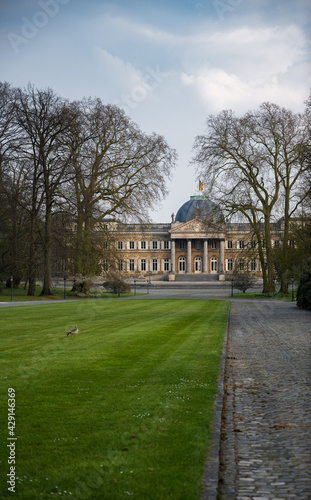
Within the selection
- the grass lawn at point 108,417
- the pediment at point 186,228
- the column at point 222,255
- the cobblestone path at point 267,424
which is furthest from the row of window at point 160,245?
the grass lawn at point 108,417

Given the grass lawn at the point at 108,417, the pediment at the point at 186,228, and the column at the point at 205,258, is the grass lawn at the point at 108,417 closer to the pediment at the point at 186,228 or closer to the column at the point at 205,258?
the column at the point at 205,258

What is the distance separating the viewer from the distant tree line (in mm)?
36241

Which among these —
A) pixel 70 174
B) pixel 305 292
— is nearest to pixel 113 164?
pixel 70 174

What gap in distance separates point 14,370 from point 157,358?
2955 millimetres

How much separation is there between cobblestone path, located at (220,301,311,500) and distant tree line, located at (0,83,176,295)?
26.3 meters

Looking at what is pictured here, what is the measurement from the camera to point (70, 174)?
39406mm

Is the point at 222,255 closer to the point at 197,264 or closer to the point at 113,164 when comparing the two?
the point at 197,264

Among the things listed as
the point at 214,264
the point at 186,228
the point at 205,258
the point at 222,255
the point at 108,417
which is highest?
the point at 186,228

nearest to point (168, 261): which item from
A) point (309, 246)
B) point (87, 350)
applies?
point (309, 246)

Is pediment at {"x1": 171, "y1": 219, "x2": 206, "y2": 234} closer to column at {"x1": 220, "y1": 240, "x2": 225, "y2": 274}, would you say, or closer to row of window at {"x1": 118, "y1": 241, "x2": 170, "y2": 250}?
row of window at {"x1": 118, "y1": 241, "x2": 170, "y2": 250}

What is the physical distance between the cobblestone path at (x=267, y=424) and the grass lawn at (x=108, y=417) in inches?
12.1

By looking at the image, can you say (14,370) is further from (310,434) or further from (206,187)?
(206,187)

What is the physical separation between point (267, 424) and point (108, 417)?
6.50 feet

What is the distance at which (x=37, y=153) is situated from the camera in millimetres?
39281
